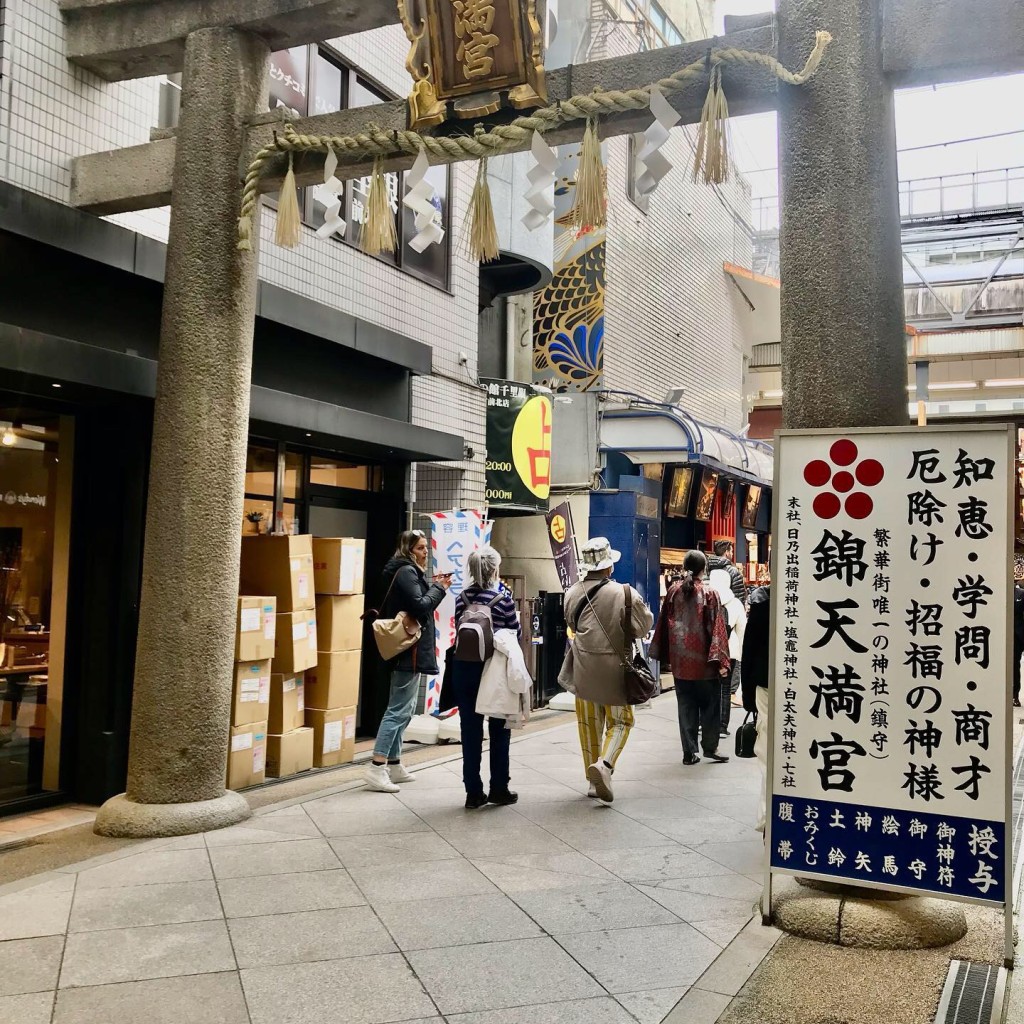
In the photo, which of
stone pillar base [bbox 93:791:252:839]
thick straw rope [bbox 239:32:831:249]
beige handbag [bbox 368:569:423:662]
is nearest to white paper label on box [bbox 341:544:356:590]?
beige handbag [bbox 368:569:423:662]

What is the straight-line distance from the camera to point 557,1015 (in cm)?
393

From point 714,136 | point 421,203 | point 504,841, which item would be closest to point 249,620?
point 504,841

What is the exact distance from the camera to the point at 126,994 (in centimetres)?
409

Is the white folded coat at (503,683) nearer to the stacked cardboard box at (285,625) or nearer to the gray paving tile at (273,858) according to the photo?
the gray paving tile at (273,858)

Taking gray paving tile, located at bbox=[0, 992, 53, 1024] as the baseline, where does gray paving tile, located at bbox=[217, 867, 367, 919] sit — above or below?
above

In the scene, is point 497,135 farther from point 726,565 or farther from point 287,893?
point 726,565

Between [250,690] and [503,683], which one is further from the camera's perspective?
[250,690]

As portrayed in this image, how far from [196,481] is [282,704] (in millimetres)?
2428

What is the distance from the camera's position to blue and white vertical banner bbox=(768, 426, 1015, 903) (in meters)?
4.39

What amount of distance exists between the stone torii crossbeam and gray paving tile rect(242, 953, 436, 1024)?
2488 millimetres

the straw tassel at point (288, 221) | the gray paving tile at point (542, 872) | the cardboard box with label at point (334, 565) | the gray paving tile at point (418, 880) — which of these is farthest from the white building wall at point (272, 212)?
the gray paving tile at point (542, 872)

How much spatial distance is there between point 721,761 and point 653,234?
11723 millimetres

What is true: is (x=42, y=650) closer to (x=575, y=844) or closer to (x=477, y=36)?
(x=575, y=844)

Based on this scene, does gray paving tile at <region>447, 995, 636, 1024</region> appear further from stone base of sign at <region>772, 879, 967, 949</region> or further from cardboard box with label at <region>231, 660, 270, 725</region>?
cardboard box with label at <region>231, 660, 270, 725</region>
